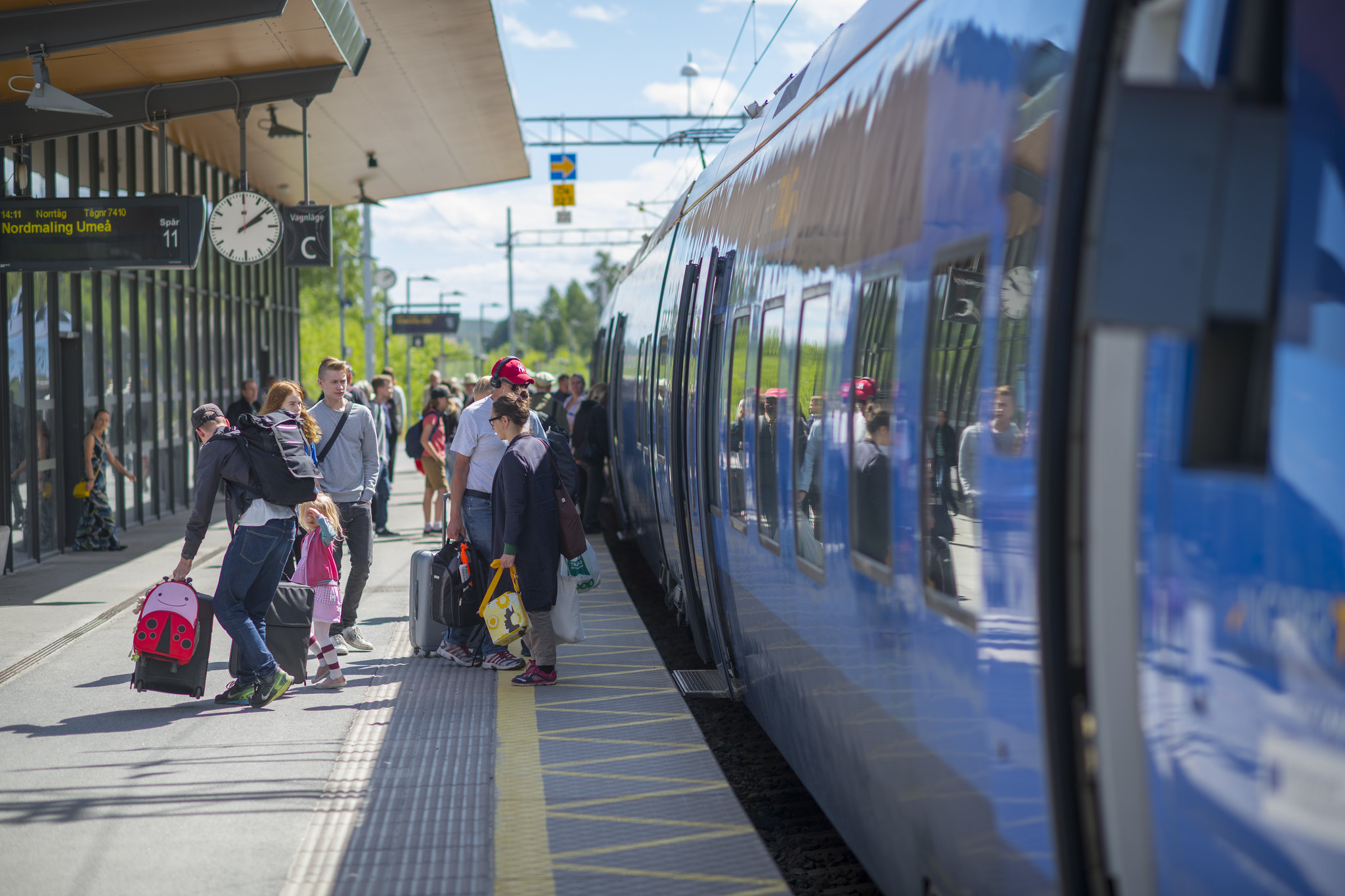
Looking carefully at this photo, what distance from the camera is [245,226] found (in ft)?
45.5

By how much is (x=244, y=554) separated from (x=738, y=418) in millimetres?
2909

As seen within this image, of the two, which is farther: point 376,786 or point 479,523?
point 479,523

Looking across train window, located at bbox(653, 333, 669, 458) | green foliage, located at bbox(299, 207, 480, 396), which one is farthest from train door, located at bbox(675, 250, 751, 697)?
green foliage, located at bbox(299, 207, 480, 396)

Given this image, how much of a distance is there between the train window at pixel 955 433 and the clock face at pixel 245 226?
11790 mm

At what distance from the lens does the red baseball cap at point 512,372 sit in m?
7.65

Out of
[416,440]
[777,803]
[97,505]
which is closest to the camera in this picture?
[777,803]


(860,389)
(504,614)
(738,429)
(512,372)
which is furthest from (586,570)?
(860,389)

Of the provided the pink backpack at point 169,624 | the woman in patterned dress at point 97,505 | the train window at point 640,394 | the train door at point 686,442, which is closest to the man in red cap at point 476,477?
the train door at point 686,442

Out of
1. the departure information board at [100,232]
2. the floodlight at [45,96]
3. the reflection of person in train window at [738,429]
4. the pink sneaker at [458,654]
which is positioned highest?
the floodlight at [45,96]

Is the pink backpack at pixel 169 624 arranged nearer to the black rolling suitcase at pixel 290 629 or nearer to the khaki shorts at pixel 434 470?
the black rolling suitcase at pixel 290 629

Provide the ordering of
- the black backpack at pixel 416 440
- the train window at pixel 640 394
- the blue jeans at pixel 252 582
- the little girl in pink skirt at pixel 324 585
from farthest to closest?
the black backpack at pixel 416 440, the train window at pixel 640 394, the little girl in pink skirt at pixel 324 585, the blue jeans at pixel 252 582

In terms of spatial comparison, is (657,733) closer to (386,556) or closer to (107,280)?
(386,556)

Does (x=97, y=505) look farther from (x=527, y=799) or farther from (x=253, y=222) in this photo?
(x=527, y=799)

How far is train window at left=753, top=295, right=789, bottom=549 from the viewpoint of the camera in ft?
16.5
